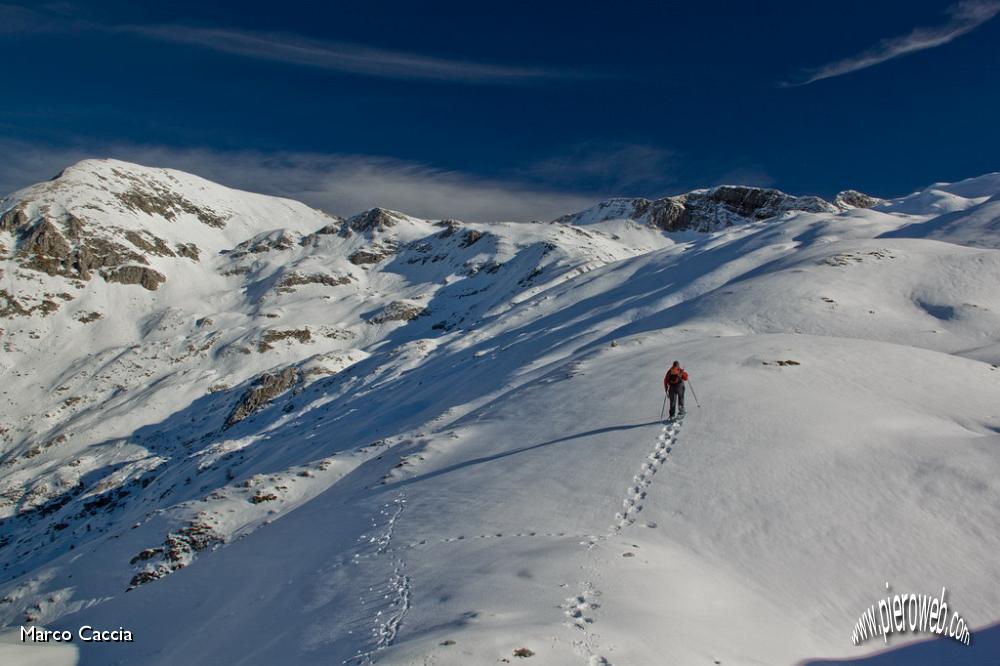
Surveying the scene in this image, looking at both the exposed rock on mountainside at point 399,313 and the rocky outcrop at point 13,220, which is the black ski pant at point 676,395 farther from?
the rocky outcrop at point 13,220

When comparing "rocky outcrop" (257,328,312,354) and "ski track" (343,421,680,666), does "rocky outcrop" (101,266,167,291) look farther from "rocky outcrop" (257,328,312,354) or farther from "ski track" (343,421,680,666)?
"ski track" (343,421,680,666)

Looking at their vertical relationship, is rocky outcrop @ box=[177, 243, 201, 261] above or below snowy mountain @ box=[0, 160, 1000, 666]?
below

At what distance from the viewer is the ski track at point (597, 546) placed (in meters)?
8.03

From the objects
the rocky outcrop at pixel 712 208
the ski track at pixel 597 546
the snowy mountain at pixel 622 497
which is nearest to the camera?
the ski track at pixel 597 546

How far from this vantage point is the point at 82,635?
1692 centimetres

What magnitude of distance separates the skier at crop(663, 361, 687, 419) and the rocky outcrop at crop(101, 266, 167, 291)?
6522 inches

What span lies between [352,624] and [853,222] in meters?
70.2

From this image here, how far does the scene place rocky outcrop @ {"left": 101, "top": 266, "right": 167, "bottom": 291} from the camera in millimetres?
152875

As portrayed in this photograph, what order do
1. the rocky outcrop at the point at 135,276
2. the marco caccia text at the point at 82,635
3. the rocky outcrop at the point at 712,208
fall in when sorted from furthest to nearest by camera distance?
the rocky outcrop at the point at 712,208
the rocky outcrop at the point at 135,276
the marco caccia text at the point at 82,635

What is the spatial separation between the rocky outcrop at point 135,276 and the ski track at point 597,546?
16678cm

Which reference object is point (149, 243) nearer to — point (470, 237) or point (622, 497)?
point (470, 237)

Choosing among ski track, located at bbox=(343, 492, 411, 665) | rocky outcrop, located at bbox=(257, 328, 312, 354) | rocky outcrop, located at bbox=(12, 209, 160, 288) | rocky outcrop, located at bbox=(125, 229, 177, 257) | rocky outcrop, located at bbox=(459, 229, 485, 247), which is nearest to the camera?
ski track, located at bbox=(343, 492, 411, 665)

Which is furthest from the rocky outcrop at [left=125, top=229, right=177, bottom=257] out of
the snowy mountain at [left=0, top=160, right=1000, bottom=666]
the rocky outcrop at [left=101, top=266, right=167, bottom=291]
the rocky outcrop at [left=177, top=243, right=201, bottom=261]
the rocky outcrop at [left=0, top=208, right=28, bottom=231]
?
the snowy mountain at [left=0, top=160, right=1000, bottom=666]

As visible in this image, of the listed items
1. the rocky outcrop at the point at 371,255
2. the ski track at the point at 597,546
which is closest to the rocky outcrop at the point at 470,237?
the rocky outcrop at the point at 371,255
